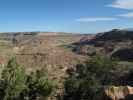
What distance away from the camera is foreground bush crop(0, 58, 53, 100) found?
123 ft

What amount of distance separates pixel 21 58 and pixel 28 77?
7200 centimetres

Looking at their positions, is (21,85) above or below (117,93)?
below

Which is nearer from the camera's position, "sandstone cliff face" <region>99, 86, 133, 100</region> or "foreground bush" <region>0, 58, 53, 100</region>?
"sandstone cliff face" <region>99, 86, 133, 100</region>

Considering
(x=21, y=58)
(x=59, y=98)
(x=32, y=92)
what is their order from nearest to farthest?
(x=32, y=92) < (x=59, y=98) < (x=21, y=58)

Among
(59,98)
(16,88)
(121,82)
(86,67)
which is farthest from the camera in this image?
(121,82)

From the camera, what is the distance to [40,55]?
123 meters

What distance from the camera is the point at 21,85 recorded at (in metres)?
38.1

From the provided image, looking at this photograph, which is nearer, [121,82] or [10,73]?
[10,73]

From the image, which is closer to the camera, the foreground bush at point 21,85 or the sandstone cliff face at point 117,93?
the sandstone cliff face at point 117,93

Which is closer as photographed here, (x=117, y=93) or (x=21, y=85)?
(x=117, y=93)

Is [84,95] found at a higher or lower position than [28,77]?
lower

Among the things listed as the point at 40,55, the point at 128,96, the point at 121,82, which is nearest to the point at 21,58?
the point at 40,55

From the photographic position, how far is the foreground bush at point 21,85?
37.5 meters

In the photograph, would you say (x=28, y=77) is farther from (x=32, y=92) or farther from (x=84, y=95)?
(x=84, y=95)
